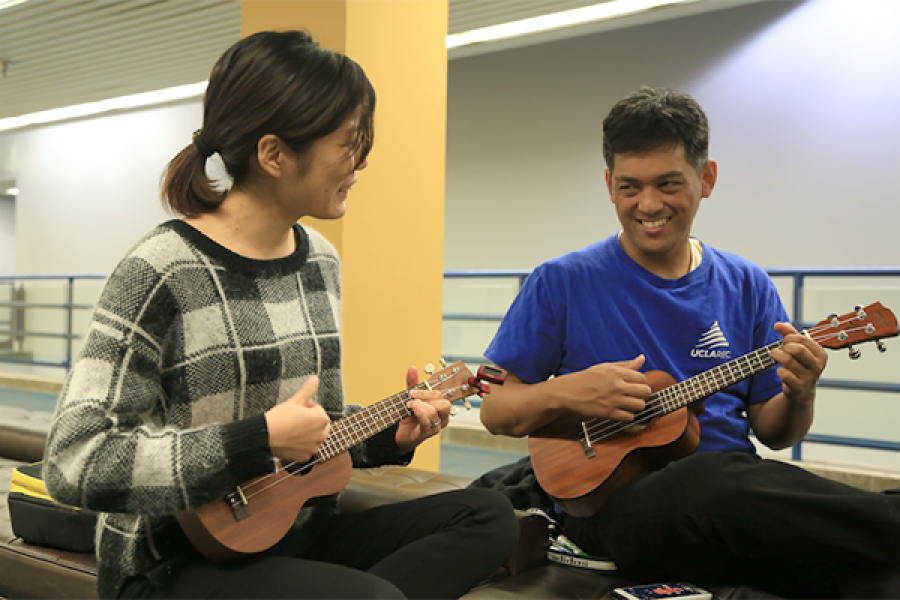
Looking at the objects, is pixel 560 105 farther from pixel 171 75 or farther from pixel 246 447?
pixel 246 447

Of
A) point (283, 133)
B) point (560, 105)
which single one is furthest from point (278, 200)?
point (560, 105)

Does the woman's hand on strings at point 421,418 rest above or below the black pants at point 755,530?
above

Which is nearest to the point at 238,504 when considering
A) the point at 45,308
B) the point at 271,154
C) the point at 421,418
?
the point at 421,418

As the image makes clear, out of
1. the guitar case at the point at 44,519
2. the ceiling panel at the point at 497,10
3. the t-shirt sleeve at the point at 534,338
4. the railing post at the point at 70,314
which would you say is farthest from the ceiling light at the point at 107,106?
the t-shirt sleeve at the point at 534,338

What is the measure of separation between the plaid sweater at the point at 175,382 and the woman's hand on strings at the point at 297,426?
2cm

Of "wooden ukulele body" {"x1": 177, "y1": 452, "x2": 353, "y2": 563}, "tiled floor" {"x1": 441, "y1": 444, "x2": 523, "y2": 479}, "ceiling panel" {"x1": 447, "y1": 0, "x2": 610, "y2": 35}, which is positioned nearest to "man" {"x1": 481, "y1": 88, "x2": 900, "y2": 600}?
"wooden ukulele body" {"x1": 177, "y1": 452, "x2": 353, "y2": 563}

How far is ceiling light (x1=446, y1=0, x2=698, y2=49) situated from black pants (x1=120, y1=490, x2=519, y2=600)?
5119mm

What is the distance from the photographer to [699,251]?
1.87 meters

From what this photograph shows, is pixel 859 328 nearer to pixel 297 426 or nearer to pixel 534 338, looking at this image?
pixel 534 338

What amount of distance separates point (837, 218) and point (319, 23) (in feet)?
15.3

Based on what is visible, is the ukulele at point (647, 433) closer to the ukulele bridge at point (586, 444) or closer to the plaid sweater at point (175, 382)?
the ukulele bridge at point (586, 444)

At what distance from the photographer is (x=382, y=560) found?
1269 millimetres

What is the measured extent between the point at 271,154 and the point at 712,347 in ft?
3.65

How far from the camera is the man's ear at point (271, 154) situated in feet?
4.19
